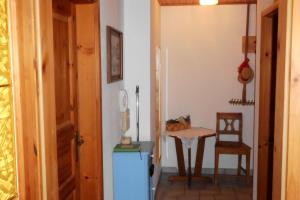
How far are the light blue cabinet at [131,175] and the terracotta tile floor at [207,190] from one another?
3.64ft

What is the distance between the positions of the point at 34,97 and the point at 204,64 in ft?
12.7

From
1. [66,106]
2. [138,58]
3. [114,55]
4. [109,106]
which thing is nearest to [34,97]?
[66,106]

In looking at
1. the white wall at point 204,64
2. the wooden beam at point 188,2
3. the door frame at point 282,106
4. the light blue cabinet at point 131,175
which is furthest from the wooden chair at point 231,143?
the door frame at point 282,106

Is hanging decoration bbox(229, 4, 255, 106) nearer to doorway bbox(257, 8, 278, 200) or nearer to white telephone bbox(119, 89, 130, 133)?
doorway bbox(257, 8, 278, 200)

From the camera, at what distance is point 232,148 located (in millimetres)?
4660

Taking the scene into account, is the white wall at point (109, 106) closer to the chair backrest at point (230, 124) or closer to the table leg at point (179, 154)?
the table leg at point (179, 154)

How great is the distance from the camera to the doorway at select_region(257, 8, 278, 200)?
328cm

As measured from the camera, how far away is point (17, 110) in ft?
4.48

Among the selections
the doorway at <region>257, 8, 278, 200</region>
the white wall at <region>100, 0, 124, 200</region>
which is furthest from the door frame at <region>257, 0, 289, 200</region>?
the doorway at <region>257, 8, 278, 200</region>

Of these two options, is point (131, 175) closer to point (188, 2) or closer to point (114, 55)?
point (114, 55)

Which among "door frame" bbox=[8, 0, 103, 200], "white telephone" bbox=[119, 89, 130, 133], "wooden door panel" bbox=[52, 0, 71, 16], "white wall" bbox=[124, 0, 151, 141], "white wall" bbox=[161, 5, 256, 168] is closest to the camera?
"door frame" bbox=[8, 0, 103, 200]

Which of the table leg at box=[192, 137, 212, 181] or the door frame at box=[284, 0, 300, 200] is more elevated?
the door frame at box=[284, 0, 300, 200]

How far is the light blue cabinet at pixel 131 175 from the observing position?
10.4ft

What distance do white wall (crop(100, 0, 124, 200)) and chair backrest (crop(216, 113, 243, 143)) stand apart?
6.54 feet
